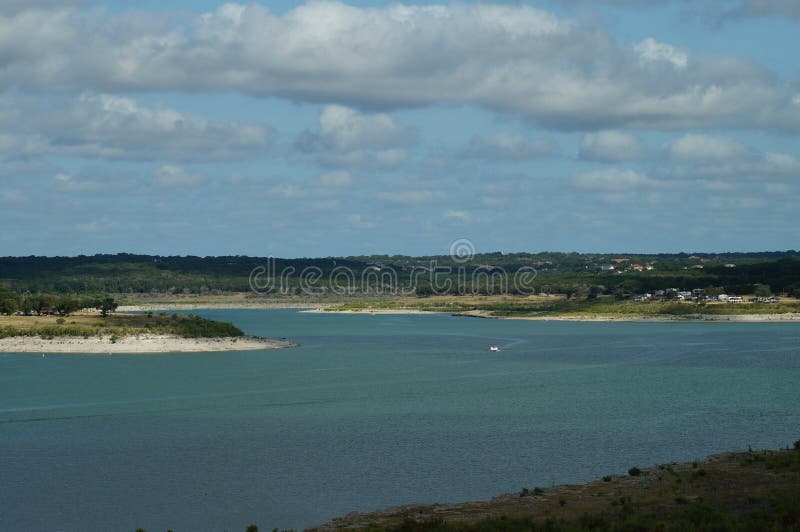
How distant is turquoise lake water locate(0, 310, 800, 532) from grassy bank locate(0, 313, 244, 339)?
21.9 feet

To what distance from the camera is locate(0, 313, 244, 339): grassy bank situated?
10950 cm

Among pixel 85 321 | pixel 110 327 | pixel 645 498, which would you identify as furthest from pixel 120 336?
pixel 645 498

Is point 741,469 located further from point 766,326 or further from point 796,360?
point 766,326

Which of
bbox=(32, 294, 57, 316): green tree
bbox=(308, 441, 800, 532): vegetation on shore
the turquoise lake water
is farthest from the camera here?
bbox=(32, 294, 57, 316): green tree

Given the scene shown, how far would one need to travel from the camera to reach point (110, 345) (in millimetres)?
106812

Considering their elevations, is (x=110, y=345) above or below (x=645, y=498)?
below

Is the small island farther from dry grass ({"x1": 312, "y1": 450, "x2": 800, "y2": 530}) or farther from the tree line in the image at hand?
dry grass ({"x1": 312, "y1": 450, "x2": 800, "y2": 530})

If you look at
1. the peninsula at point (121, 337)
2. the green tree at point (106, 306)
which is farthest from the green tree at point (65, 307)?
the peninsula at point (121, 337)

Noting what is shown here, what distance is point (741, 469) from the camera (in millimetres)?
35281

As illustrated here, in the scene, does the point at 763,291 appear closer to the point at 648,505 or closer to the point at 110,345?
the point at 110,345

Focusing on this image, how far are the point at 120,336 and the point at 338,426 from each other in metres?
60.7

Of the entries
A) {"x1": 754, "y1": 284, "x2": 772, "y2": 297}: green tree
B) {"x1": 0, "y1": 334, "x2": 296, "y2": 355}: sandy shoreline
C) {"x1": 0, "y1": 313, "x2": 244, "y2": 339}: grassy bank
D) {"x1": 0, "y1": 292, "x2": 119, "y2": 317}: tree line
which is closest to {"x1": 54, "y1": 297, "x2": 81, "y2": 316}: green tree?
{"x1": 0, "y1": 292, "x2": 119, "y2": 317}: tree line

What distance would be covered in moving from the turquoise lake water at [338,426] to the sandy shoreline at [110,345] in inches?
125

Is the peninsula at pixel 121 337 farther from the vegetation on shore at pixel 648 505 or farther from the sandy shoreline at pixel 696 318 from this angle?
the sandy shoreline at pixel 696 318
